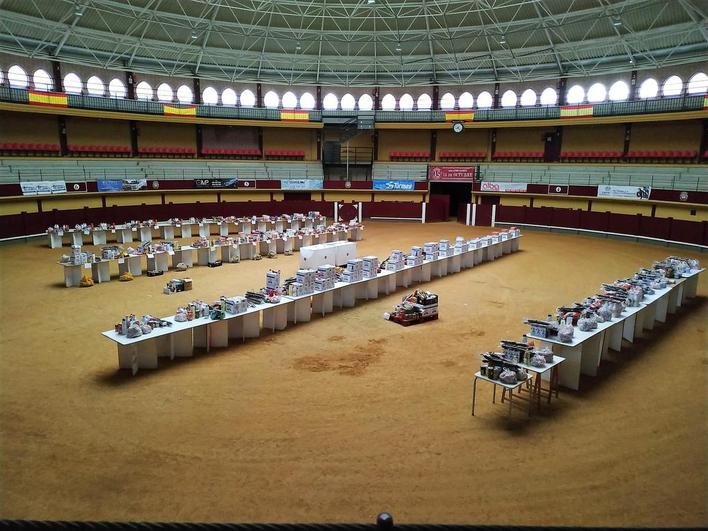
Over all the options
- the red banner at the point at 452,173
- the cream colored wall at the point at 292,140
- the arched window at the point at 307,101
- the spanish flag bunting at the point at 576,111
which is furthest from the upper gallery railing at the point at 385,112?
the red banner at the point at 452,173

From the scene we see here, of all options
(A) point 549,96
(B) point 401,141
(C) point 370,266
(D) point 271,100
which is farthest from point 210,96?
(C) point 370,266

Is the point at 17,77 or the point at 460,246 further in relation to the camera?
the point at 17,77

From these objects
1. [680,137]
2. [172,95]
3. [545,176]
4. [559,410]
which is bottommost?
[559,410]

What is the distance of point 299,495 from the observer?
25.0 feet

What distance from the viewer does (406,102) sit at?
47.5 m

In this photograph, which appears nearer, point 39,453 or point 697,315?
point 39,453

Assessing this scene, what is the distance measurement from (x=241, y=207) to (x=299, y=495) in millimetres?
37852

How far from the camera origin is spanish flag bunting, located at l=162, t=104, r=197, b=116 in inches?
1587

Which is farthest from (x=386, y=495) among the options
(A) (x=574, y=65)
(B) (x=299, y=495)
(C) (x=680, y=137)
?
(A) (x=574, y=65)

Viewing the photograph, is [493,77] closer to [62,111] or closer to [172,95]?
[172,95]

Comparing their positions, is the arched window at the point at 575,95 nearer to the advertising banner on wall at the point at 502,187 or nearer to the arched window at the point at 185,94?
the advertising banner on wall at the point at 502,187

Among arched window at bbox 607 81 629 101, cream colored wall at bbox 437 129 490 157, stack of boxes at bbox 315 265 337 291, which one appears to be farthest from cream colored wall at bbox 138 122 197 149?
arched window at bbox 607 81 629 101

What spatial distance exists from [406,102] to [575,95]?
593 inches

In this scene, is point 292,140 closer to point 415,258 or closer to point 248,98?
point 248,98
